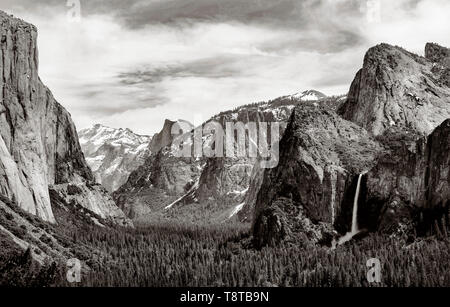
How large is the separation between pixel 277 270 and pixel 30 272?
6771 centimetres

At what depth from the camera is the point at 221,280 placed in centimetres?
17200

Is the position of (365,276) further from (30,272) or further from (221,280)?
(30,272)

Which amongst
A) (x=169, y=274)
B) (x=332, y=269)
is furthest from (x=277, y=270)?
(x=169, y=274)
